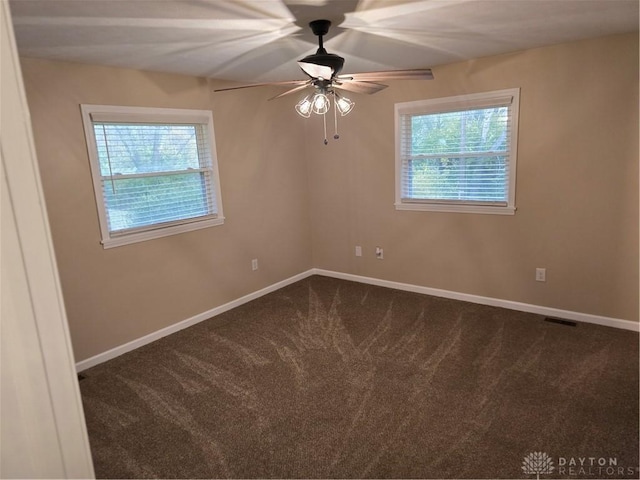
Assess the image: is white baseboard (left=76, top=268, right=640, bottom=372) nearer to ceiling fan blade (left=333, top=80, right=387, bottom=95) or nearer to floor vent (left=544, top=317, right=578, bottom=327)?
floor vent (left=544, top=317, right=578, bottom=327)

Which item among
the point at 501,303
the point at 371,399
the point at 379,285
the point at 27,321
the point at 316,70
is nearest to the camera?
the point at 27,321

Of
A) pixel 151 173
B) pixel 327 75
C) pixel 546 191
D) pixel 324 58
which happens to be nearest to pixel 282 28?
pixel 324 58

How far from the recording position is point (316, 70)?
7.00 feet

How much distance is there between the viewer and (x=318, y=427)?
2.36 meters

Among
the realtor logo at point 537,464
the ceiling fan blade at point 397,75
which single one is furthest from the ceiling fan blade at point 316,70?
the realtor logo at point 537,464

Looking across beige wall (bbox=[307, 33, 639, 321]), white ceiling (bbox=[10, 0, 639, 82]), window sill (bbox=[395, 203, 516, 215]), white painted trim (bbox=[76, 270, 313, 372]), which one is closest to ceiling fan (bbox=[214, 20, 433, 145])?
white ceiling (bbox=[10, 0, 639, 82])

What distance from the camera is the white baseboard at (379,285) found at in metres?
3.31

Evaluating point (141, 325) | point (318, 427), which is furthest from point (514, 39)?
point (141, 325)

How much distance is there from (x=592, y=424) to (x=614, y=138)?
215 cm

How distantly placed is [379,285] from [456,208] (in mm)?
1290

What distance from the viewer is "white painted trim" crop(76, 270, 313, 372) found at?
322 centimetres

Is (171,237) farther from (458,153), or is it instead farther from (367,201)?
(458,153)

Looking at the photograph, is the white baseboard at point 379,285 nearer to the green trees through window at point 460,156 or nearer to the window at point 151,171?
the window at point 151,171

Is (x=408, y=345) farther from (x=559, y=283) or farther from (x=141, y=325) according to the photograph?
(x=141, y=325)
